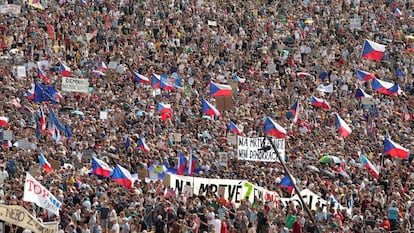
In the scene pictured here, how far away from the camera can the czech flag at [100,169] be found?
3309cm

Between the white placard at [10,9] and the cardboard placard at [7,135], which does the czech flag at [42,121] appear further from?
the white placard at [10,9]

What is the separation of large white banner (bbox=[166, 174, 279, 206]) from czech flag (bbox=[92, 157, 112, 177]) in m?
1.90

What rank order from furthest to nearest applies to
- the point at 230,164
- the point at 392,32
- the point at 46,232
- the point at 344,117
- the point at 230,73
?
the point at 392,32 → the point at 230,73 → the point at 344,117 → the point at 230,164 → the point at 46,232

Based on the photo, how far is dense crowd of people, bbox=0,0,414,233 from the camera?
30250mm

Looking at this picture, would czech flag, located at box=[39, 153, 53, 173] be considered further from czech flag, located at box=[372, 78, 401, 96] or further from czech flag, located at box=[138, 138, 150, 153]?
czech flag, located at box=[372, 78, 401, 96]

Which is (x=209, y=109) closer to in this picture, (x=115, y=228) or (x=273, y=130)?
(x=273, y=130)

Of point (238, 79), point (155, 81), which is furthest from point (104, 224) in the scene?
point (238, 79)

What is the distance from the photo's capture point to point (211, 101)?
42.8 m

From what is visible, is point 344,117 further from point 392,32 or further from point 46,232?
point 46,232

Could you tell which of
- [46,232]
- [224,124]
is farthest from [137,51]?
[46,232]

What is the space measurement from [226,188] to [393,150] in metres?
5.53

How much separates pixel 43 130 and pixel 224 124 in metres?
5.19

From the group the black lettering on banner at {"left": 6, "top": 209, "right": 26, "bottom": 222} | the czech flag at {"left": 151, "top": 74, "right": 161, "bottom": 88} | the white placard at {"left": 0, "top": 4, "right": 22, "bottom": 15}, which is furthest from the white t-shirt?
the white placard at {"left": 0, "top": 4, "right": 22, "bottom": 15}

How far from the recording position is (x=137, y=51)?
47.8 metres
